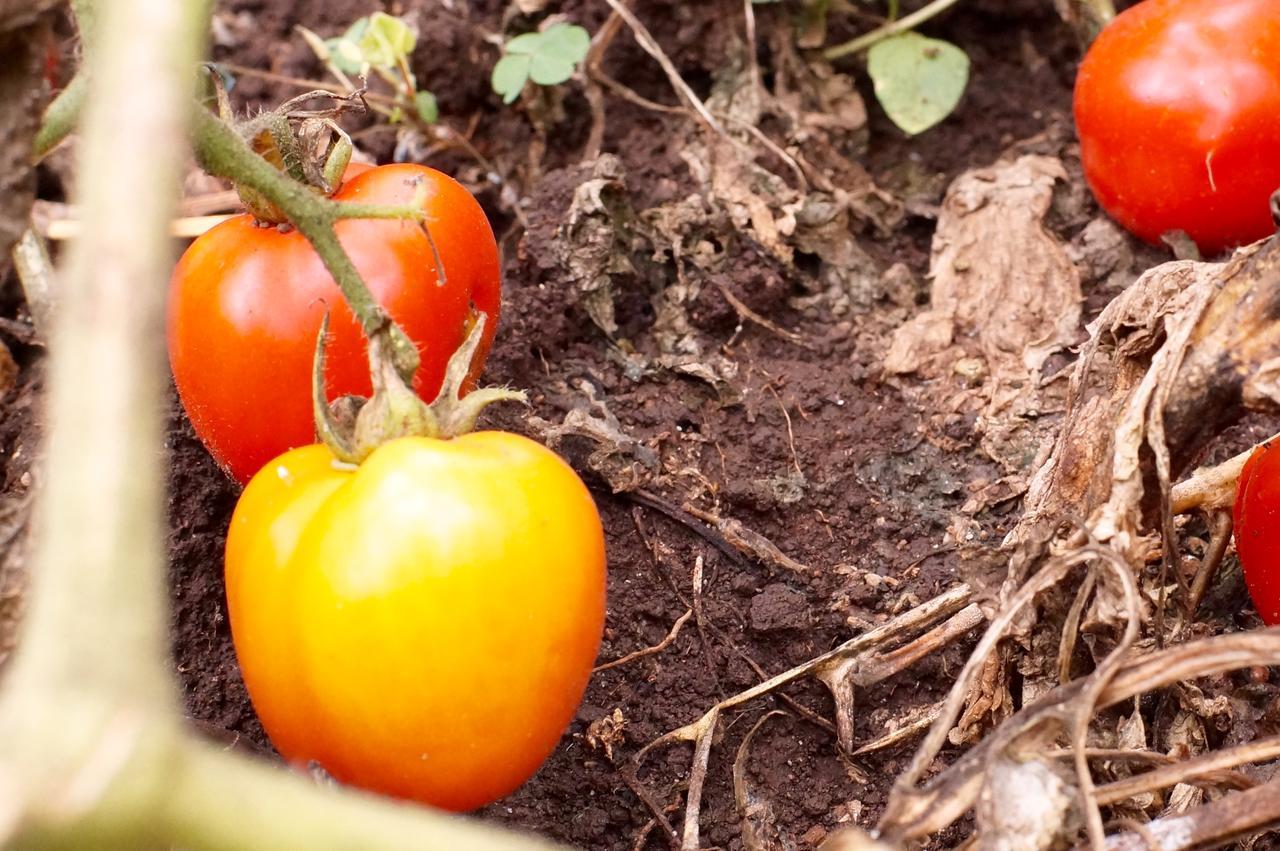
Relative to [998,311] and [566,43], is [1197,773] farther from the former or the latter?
[566,43]

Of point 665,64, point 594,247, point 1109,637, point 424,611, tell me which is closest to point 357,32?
point 665,64

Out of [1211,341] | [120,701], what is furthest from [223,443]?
[1211,341]

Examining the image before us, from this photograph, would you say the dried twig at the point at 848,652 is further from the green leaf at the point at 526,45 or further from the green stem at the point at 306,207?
the green leaf at the point at 526,45

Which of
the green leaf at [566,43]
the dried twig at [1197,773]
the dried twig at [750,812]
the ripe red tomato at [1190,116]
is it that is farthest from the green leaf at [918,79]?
the dried twig at [1197,773]

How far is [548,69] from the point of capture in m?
2.02

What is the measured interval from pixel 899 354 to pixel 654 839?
31.4 inches

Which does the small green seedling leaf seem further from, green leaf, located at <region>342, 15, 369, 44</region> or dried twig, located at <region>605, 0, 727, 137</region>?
green leaf, located at <region>342, 15, 369, 44</region>

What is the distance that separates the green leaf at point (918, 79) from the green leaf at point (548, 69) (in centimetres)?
51

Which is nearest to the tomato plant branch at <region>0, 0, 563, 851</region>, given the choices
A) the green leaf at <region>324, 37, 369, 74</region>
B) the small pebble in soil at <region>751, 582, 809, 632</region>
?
the small pebble in soil at <region>751, 582, 809, 632</region>

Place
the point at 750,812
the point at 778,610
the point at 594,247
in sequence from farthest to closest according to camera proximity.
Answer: the point at 594,247 → the point at 778,610 → the point at 750,812

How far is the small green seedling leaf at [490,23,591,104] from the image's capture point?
2.01 metres

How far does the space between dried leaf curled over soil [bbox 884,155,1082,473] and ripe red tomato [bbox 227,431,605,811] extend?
A: 0.80 meters

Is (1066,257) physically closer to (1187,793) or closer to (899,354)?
(899,354)

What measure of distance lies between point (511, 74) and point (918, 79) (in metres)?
0.66
